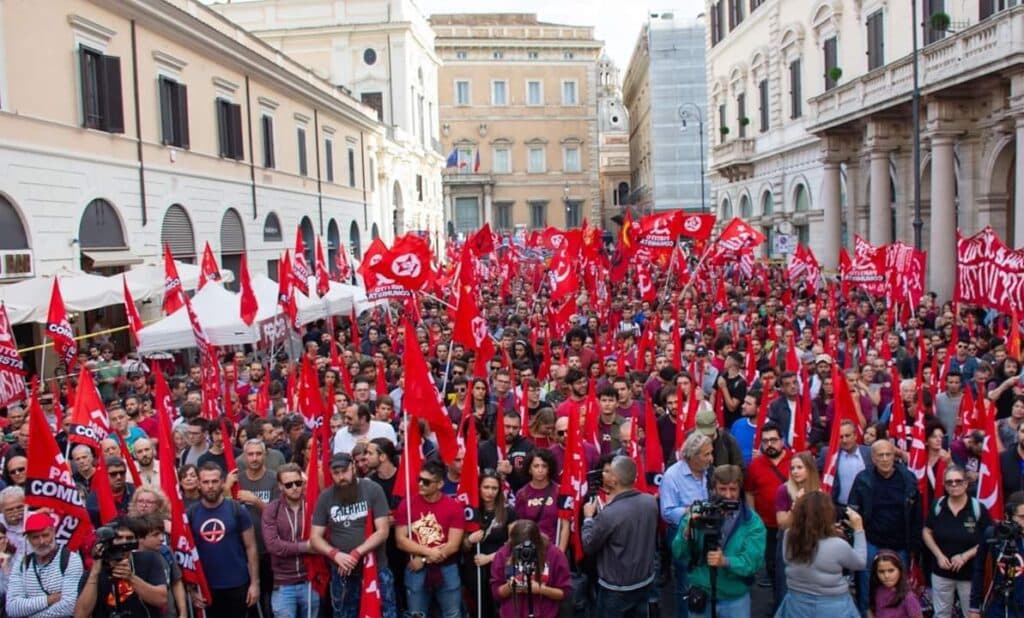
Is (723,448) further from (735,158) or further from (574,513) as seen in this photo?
(735,158)

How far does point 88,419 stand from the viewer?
332 inches

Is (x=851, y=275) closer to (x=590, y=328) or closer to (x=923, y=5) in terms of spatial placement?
(x=590, y=328)

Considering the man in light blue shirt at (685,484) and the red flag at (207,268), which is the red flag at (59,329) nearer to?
the red flag at (207,268)

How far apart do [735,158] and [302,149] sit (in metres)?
16.7

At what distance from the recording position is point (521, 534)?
599cm

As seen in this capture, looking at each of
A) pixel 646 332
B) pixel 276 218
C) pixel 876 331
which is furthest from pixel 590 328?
pixel 276 218

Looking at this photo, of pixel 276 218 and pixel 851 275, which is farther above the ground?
pixel 276 218

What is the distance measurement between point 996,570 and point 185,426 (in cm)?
679

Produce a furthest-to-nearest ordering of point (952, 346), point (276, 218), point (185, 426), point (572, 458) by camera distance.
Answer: point (276, 218) < point (952, 346) < point (185, 426) < point (572, 458)

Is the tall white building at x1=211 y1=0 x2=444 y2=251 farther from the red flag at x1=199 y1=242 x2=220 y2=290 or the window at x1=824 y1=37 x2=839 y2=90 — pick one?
the red flag at x1=199 y1=242 x2=220 y2=290

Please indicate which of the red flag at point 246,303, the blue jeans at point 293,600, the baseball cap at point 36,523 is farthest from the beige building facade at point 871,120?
the baseball cap at point 36,523

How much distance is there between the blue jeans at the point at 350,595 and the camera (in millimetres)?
6621

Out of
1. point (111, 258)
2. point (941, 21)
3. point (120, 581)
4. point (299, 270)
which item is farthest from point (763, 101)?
point (120, 581)

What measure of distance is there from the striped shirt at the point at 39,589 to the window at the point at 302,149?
94.1ft
